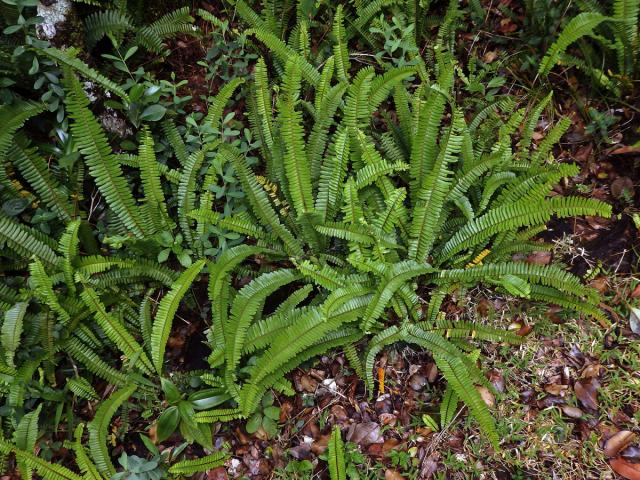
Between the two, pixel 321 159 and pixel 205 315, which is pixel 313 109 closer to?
pixel 321 159

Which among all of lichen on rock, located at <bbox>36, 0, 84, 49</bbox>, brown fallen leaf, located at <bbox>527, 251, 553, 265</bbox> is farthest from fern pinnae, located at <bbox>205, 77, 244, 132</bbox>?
brown fallen leaf, located at <bbox>527, 251, 553, 265</bbox>

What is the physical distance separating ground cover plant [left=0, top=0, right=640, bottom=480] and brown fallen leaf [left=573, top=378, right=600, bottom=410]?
0.04 ft

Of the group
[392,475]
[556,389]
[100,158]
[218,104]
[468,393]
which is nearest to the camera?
[468,393]

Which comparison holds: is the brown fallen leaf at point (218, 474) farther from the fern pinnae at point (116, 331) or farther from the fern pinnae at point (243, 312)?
the fern pinnae at point (116, 331)

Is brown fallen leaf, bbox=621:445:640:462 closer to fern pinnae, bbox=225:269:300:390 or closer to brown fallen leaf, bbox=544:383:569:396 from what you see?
brown fallen leaf, bbox=544:383:569:396

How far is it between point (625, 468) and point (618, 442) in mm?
156

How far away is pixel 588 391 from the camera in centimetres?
335

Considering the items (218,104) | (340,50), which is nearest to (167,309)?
(218,104)

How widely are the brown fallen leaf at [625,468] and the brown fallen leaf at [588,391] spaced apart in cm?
34

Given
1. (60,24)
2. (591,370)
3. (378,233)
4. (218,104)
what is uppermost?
(60,24)

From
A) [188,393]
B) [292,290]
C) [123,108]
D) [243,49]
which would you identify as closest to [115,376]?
[188,393]

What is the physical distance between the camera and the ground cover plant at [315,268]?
3291mm

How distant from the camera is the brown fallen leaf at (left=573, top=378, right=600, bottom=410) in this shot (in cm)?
332

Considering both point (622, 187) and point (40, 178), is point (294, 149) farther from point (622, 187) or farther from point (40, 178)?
point (622, 187)
